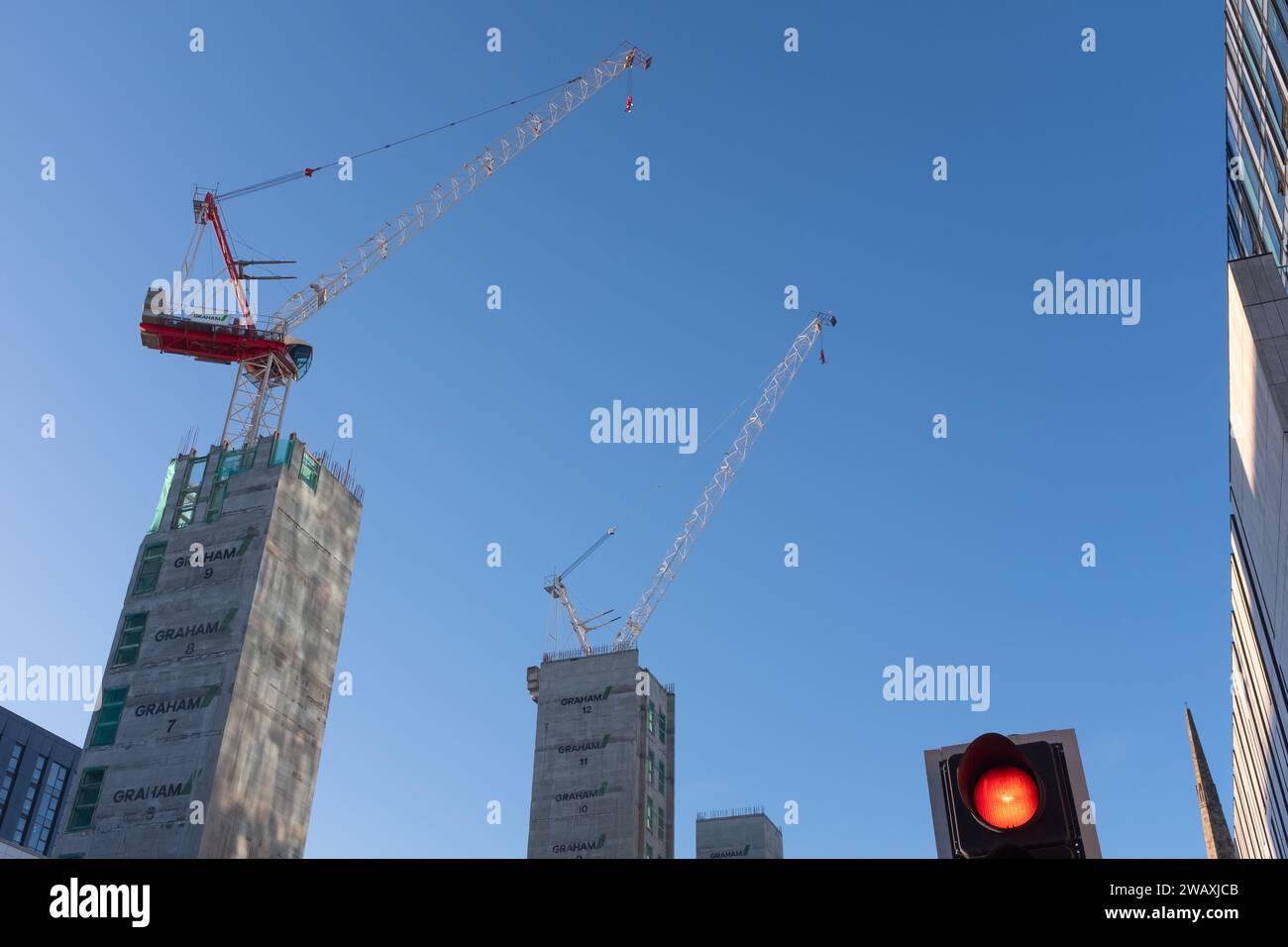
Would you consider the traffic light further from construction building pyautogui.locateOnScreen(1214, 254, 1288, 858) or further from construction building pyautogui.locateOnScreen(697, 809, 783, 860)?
construction building pyautogui.locateOnScreen(697, 809, 783, 860)

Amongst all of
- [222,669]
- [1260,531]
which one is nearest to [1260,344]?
[1260,531]

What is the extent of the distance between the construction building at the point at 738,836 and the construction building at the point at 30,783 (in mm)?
74620

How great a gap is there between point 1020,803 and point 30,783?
150809 millimetres

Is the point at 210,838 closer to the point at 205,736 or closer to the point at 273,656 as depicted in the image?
the point at 205,736

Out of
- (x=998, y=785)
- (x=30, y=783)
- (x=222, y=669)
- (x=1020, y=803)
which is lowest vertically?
(x=1020, y=803)

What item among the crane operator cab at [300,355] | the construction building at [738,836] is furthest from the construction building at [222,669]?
the construction building at [738,836]

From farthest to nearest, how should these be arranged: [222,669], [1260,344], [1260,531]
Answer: [222,669] < [1260,531] < [1260,344]

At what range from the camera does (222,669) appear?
242 ft

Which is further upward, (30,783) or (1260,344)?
(30,783)

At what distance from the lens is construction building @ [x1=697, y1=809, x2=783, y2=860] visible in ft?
368

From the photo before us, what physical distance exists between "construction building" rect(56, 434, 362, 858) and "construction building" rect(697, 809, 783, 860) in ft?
162

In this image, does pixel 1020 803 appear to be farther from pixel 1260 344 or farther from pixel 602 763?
pixel 602 763

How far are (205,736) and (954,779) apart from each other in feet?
239
